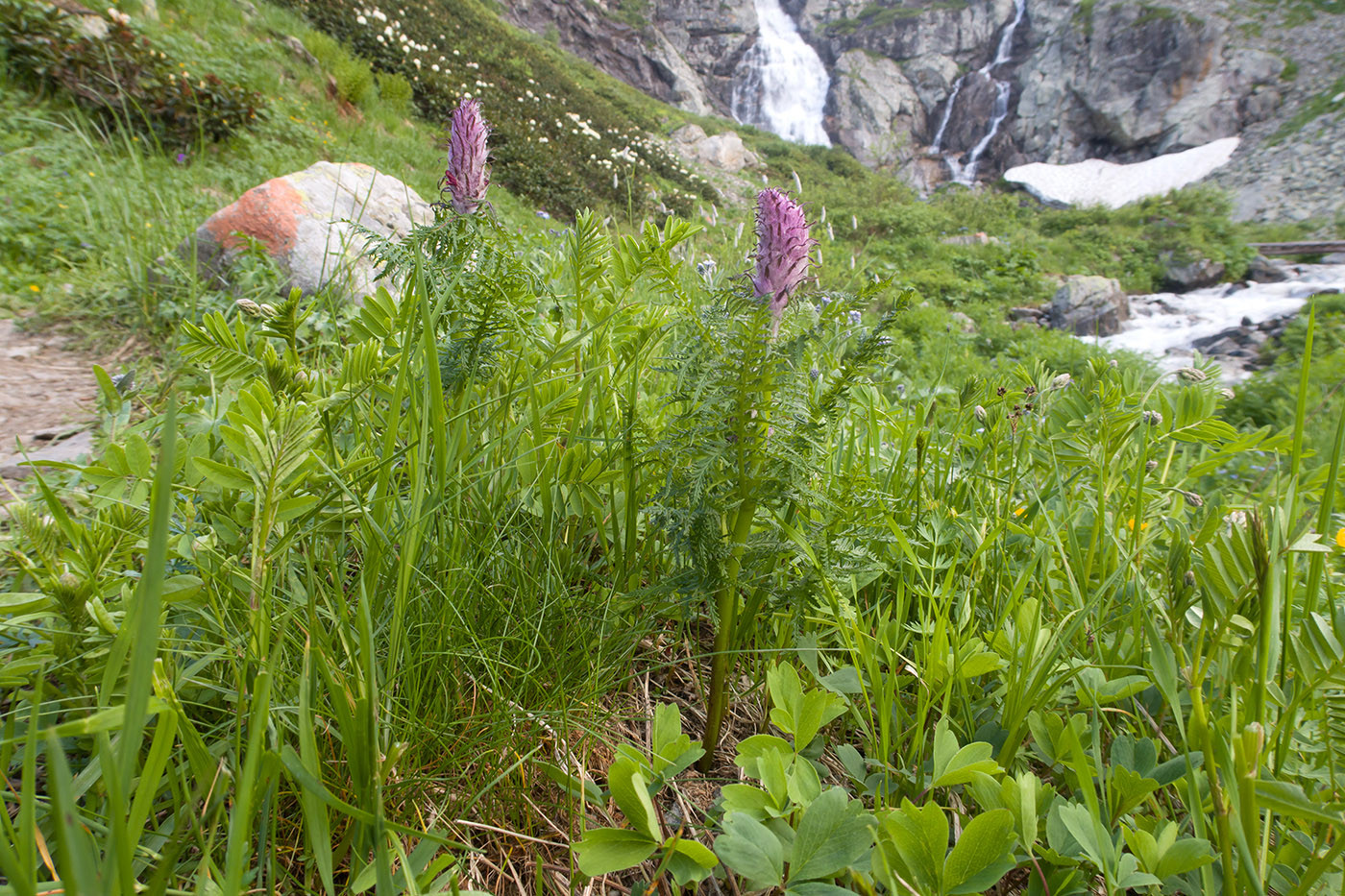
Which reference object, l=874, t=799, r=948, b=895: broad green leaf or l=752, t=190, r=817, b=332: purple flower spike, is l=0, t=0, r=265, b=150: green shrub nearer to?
l=752, t=190, r=817, b=332: purple flower spike

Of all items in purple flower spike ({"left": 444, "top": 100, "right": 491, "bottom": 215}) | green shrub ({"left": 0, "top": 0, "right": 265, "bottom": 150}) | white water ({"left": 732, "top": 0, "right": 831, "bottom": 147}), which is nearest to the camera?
purple flower spike ({"left": 444, "top": 100, "right": 491, "bottom": 215})

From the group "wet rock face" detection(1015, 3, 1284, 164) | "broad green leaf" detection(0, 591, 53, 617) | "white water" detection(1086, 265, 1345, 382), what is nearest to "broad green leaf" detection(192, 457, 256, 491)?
"broad green leaf" detection(0, 591, 53, 617)

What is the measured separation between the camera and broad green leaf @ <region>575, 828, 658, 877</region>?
0.71 meters

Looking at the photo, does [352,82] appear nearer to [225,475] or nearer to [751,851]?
[225,475]

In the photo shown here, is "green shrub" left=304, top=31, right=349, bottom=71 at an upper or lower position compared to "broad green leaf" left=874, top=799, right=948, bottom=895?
upper

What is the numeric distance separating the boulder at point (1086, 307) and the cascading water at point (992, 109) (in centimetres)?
2449

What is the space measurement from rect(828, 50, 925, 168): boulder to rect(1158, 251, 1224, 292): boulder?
2540cm

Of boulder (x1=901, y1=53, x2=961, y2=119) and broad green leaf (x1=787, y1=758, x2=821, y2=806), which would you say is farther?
boulder (x1=901, y1=53, x2=961, y2=119)

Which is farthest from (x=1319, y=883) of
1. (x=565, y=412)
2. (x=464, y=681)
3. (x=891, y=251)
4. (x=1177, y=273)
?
(x=1177, y=273)

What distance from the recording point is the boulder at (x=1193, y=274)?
13.2m

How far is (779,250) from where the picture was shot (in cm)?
91

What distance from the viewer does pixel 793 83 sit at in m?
38.2

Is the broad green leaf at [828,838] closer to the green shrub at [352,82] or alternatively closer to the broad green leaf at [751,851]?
the broad green leaf at [751,851]

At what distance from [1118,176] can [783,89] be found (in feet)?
61.7
